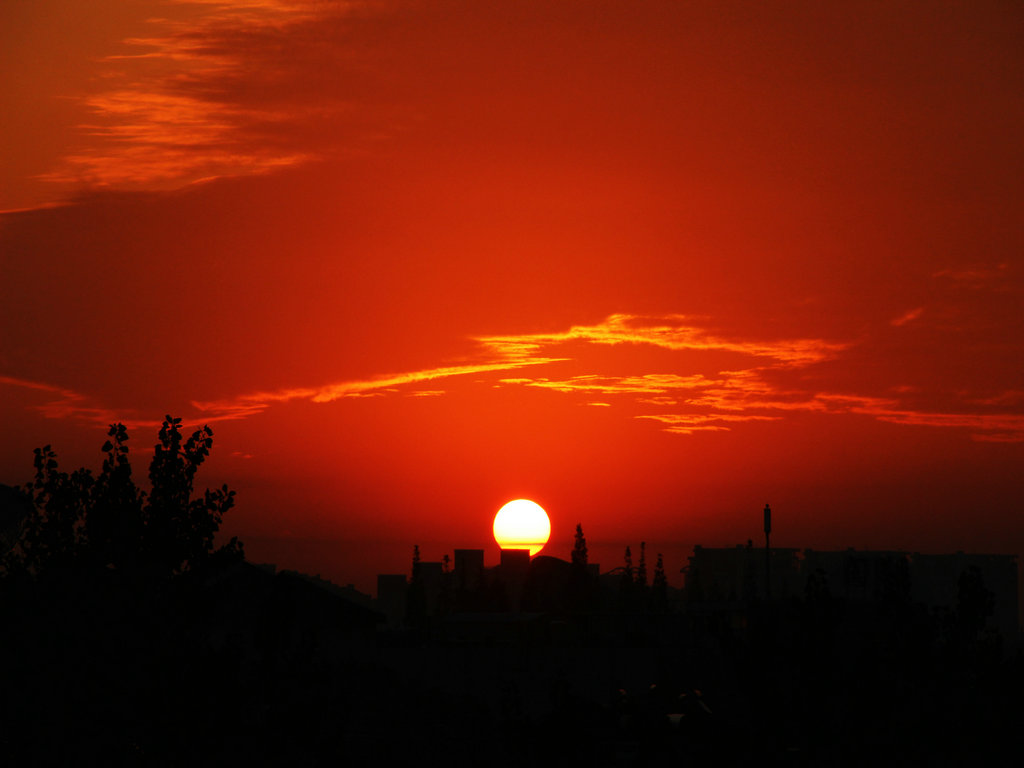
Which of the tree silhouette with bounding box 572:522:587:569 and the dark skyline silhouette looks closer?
the dark skyline silhouette

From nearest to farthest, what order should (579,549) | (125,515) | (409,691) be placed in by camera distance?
(125,515), (409,691), (579,549)

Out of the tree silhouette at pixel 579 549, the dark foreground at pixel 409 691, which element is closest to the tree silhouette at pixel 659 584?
the tree silhouette at pixel 579 549

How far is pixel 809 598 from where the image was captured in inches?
935

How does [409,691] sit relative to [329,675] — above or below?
below

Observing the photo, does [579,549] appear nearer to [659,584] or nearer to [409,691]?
[659,584]

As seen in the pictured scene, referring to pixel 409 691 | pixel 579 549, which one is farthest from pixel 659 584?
pixel 409 691

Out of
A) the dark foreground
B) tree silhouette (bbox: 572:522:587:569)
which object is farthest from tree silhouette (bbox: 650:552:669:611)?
the dark foreground

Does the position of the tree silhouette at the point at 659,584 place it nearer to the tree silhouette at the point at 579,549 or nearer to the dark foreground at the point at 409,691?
the tree silhouette at the point at 579,549

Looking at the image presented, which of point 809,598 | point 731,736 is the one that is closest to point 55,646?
point 731,736

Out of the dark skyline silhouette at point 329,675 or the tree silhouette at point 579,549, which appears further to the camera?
the tree silhouette at point 579,549

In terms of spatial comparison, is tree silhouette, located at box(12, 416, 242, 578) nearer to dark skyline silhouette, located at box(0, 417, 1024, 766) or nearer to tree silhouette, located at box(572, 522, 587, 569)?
dark skyline silhouette, located at box(0, 417, 1024, 766)

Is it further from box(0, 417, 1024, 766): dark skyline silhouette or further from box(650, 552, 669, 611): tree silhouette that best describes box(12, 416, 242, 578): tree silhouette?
box(650, 552, 669, 611): tree silhouette

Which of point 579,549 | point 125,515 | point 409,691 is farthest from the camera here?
point 579,549

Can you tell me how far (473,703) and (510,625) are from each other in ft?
130
